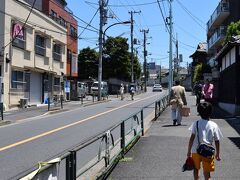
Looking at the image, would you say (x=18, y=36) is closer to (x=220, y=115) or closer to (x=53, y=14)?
(x=53, y=14)

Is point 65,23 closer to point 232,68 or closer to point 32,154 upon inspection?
point 232,68

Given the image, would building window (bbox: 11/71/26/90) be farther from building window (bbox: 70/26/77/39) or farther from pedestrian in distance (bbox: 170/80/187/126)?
building window (bbox: 70/26/77/39)

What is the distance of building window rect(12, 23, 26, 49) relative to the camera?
32625 millimetres

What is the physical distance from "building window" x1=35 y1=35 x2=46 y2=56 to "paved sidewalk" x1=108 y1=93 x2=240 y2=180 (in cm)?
2593

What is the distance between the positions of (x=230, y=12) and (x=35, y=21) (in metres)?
25.5

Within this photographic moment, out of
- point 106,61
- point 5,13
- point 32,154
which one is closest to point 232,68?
point 32,154

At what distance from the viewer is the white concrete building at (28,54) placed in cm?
3153

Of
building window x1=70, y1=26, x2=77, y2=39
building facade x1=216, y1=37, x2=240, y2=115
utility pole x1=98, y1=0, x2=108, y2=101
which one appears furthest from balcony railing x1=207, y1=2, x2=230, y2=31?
building facade x1=216, y1=37, x2=240, y2=115

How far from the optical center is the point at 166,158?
10.2 meters

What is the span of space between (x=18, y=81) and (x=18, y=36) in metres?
3.45

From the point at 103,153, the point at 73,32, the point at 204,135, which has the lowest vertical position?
the point at 103,153

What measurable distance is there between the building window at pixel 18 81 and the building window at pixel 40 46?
4.07 metres

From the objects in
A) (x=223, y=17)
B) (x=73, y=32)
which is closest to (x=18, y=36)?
(x=73, y=32)

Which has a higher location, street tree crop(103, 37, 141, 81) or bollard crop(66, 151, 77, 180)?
street tree crop(103, 37, 141, 81)
